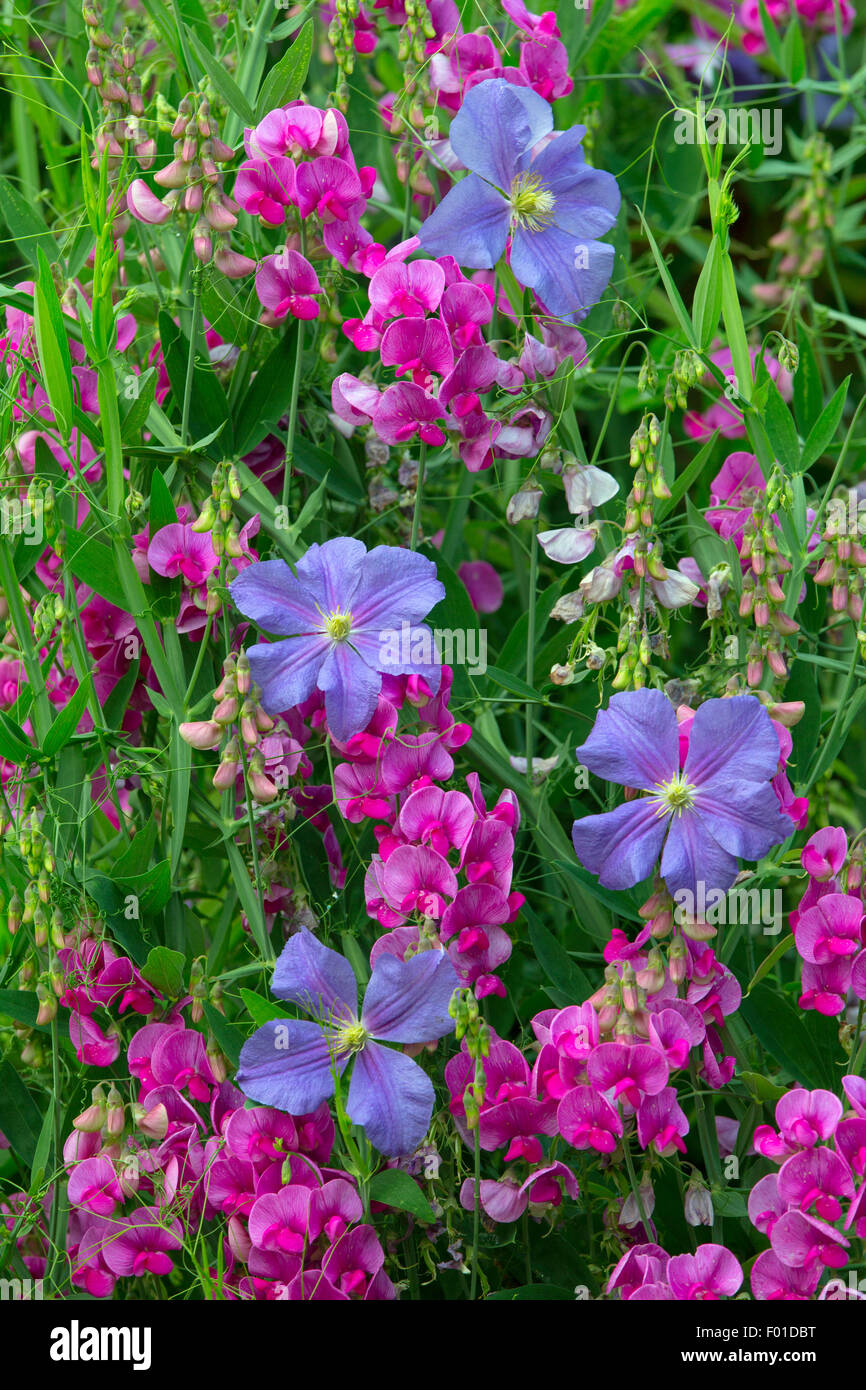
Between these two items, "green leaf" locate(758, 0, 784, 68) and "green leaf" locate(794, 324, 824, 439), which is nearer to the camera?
"green leaf" locate(794, 324, 824, 439)

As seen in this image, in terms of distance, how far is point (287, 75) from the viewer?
2.77ft

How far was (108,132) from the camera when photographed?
2.76ft

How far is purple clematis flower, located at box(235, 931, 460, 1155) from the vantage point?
744 millimetres

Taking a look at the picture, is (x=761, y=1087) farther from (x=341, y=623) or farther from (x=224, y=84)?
(x=224, y=84)

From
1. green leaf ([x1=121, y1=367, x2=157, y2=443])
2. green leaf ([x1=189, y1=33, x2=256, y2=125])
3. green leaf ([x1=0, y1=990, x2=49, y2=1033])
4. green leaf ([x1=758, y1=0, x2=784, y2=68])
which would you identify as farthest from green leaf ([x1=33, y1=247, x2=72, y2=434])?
green leaf ([x1=758, y1=0, x2=784, y2=68])

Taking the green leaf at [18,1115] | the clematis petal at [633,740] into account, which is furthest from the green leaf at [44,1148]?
the clematis petal at [633,740]

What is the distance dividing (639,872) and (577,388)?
46 centimetres

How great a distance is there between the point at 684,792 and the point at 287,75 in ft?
1.68

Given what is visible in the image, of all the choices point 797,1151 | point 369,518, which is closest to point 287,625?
point 369,518

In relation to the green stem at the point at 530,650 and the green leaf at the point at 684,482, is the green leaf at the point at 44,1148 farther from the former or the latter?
the green leaf at the point at 684,482

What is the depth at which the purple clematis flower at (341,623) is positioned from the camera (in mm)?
763

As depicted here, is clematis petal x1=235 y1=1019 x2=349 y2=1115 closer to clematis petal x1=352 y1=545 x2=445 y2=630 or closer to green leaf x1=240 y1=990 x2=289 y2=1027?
green leaf x1=240 y1=990 x2=289 y2=1027

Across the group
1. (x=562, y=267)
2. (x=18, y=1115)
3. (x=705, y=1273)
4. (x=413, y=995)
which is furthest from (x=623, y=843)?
(x=18, y=1115)

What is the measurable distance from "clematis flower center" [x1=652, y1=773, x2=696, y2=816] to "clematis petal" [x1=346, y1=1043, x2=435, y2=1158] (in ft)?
0.67
